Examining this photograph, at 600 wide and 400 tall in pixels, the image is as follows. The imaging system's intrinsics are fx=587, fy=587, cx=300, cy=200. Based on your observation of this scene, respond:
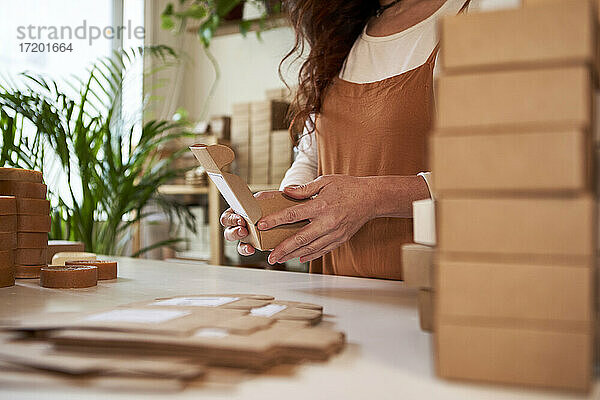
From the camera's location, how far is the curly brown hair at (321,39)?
132cm

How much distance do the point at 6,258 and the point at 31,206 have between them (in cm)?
11

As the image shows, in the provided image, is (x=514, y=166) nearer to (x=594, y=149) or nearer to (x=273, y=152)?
(x=594, y=149)

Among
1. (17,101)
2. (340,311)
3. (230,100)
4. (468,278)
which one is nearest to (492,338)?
(468,278)

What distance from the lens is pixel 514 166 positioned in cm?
38

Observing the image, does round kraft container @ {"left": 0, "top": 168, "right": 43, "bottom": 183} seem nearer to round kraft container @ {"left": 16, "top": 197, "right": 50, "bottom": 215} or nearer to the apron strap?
round kraft container @ {"left": 16, "top": 197, "right": 50, "bottom": 215}

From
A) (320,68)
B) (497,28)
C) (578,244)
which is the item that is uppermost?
(320,68)

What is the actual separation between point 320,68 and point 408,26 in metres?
0.21

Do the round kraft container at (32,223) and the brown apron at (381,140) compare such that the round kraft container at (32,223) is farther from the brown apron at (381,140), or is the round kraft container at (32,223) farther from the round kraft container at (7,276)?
the brown apron at (381,140)

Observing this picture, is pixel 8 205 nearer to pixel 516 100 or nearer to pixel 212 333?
pixel 212 333

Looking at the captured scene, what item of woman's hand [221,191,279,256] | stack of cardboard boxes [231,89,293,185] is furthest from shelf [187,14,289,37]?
woman's hand [221,191,279,256]

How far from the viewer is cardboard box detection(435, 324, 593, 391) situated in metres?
0.37

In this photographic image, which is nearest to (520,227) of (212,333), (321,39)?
(212,333)

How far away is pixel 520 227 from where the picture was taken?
378 millimetres

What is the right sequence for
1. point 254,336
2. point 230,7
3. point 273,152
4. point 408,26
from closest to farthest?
1. point 254,336
2. point 408,26
3. point 273,152
4. point 230,7
